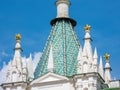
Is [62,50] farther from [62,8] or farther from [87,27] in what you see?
[62,8]

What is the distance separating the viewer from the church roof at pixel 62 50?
2964 centimetres

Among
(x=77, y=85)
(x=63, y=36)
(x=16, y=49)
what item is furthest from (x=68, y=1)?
(x=77, y=85)

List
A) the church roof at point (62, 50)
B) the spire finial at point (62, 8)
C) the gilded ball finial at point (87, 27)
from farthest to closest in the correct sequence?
the spire finial at point (62, 8) → the gilded ball finial at point (87, 27) → the church roof at point (62, 50)

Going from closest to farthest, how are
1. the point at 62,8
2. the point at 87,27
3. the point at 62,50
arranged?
the point at 87,27 → the point at 62,50 → the point at 62,8

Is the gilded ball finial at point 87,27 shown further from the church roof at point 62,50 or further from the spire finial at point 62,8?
the spire finial at point 62,8

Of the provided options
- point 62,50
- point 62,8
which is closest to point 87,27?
point 62,50

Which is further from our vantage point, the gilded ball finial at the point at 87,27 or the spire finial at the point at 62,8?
the spire finial at the point at 62,8

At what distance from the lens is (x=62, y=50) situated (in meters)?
30.5

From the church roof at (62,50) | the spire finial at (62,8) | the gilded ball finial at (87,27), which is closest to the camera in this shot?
the church roof at (62,50)

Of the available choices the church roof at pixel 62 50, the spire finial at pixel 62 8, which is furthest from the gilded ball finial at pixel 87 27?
the spire finial at pixel 62 8

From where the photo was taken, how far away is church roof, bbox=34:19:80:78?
97.2 ft

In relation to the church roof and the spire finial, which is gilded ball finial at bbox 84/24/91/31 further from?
the spire finial

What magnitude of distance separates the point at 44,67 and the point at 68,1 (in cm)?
540

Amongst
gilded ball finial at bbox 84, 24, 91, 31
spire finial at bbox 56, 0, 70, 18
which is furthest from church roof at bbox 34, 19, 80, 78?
gilded ball finial at bbox 84, 24, 91, 31
